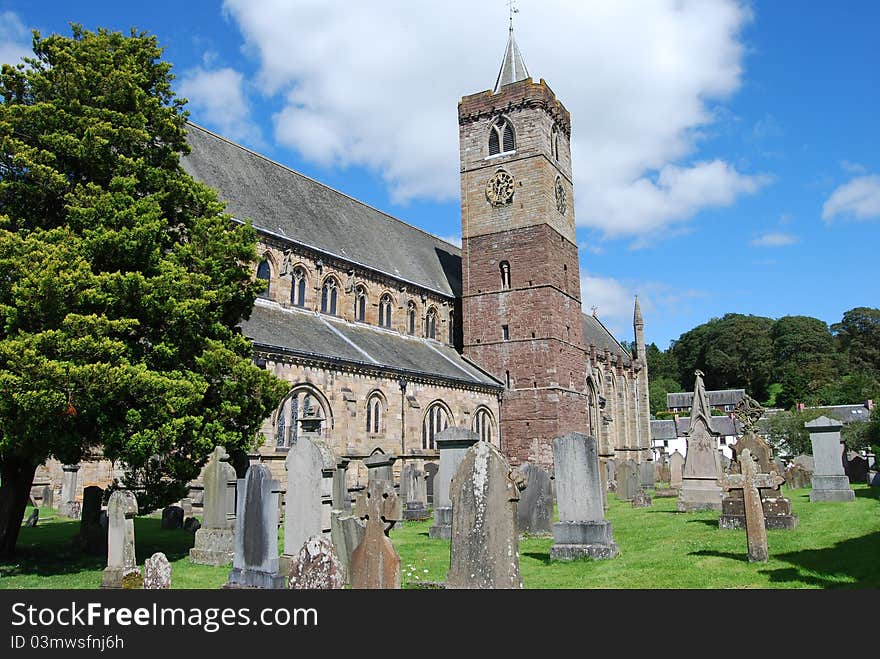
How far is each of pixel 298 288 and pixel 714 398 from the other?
238 feet

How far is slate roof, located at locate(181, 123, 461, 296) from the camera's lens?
26.3m

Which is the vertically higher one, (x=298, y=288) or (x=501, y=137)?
(x=501, y=137)

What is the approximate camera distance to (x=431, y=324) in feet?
117

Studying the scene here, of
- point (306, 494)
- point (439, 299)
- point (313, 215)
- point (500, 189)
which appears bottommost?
point (306, 494)

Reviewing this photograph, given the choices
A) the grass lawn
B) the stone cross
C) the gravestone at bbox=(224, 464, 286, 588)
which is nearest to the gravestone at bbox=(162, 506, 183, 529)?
the grass lawn

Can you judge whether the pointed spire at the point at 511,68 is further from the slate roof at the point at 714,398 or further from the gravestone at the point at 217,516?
the slate roof at the point at 714,398

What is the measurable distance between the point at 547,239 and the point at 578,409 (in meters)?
9.15

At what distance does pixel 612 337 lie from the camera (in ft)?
178

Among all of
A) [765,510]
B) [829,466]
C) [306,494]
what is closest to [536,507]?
[765,510]

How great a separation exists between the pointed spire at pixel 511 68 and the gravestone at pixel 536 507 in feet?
96.4

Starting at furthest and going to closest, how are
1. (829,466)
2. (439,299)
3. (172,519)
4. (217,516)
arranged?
(439,299)
(829,466)
(172,519)
(217,516)

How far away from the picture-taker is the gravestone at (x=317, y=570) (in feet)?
20.2

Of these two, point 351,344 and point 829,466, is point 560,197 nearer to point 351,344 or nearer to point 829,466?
point 351,344
